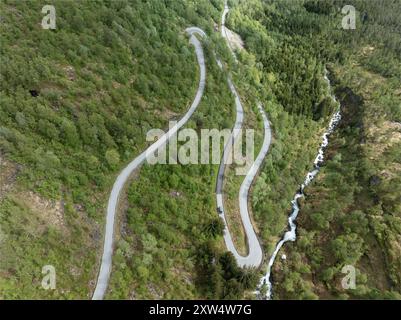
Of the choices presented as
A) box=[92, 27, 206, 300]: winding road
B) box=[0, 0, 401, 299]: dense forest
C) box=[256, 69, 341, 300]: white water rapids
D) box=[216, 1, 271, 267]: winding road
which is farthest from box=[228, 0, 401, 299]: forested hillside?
box=[92, 27, 206, 300]: winding road

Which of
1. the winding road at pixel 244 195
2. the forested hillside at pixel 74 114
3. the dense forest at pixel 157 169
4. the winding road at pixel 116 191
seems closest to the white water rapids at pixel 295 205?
the dense forest at pixel 157 169

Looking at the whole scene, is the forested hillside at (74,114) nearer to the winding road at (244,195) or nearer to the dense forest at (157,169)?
the dense forest at (157,169)

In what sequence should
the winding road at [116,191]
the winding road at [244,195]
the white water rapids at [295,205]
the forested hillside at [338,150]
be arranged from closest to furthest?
the winding road at [116,191] → the winding road at [244,195] → the white water rapids at [295,205] → the forested hillside at [338,150]

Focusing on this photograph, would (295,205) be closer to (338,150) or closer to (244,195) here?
(244,195)

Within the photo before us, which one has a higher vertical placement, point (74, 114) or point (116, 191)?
point (74, 114)

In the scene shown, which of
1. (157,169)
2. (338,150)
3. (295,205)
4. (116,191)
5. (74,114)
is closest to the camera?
(116,191)

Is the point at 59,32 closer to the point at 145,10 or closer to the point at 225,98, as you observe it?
the point at 145,10

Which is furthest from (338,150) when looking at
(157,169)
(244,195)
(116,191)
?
(116,191)

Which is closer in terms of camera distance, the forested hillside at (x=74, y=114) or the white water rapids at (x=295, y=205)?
the forested hillside at (x=74, y=114)

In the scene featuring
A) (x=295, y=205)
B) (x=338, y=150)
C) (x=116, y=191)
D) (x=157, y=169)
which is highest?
(x=338, y=150)

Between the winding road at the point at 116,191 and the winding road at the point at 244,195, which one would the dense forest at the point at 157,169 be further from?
the winding road at the point at 244,195

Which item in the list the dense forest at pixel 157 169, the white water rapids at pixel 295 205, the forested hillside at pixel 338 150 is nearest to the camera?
the dense forest at pixel 157 169

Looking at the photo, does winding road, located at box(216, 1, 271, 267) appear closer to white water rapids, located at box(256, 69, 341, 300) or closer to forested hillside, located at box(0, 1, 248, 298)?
white water rapids, located at box(256, 69, 341, 300)
